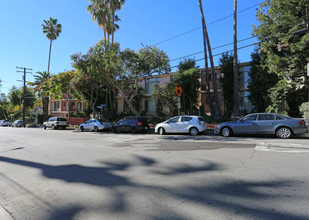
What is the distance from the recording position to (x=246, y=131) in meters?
11.5

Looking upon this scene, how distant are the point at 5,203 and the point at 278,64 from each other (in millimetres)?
18001

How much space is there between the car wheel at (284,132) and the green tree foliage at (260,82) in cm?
817

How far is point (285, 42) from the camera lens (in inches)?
573

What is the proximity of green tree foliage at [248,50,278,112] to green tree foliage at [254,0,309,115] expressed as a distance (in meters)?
0.99

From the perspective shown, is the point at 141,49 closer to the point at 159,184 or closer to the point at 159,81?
the point at 159,81

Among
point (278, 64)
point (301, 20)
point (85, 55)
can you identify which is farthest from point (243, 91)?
point (85, 55)

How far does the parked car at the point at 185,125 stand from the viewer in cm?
1341

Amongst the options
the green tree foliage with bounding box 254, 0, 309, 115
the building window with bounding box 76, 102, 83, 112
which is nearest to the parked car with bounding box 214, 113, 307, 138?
the green tree foliage with bounding box 254, 0, 309, 115

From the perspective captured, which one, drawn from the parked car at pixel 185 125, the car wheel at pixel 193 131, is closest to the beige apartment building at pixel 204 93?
the parked car at pixel 185 125

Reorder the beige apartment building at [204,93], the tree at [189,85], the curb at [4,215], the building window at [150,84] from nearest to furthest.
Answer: the curb at [4,215] < the tree at [189,85] < the beige apartment building at [204,93] < the building window at [150,84]

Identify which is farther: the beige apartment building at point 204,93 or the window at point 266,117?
the beige apartment building at point 204,93

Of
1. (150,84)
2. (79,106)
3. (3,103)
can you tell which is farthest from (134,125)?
(3,103)

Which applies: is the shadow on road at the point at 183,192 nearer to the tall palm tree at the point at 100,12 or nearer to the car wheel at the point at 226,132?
the car wheel at the point at 226,132

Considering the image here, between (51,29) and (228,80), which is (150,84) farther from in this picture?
(51,29)
